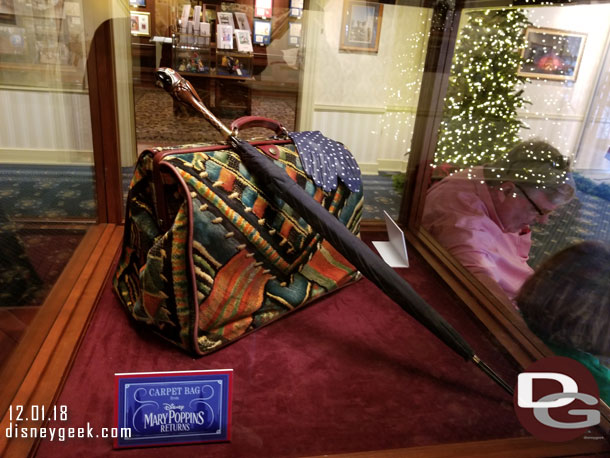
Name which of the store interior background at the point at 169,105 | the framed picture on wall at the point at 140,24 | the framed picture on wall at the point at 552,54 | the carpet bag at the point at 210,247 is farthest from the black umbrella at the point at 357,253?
the framed picture on wall at the point at 552,54

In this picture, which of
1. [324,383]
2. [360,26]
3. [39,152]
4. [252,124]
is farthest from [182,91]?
[324,383]

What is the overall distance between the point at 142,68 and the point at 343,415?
931 mm

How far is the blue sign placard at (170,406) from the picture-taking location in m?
0.56

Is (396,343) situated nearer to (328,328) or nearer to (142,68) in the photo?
(328,328)

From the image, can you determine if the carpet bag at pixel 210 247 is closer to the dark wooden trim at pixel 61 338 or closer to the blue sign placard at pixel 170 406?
the dark wooden trim at pixel 61 338

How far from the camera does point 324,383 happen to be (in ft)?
2.52

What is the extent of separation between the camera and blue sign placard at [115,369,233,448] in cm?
56

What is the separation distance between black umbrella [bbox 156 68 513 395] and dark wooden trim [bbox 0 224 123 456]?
1.49ft

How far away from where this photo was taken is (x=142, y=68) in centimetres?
110

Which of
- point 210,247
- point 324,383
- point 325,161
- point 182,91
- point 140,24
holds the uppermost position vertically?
point 140,24

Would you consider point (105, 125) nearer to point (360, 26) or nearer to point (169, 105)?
point (169, 105)

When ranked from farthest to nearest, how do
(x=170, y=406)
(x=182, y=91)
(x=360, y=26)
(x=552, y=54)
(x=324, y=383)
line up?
(x=360, y=26)
(x=552, y=54)
(x=182, y=91)
(x=324, y=383)
(x=170, y=406)

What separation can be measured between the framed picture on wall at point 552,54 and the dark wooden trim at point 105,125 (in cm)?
105

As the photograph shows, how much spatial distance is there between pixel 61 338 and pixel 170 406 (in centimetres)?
36
